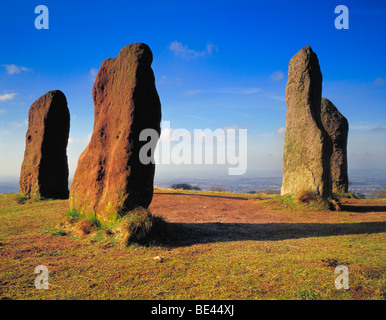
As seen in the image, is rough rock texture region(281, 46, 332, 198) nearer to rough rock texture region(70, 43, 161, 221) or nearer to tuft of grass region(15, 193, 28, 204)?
rough rock texture region(70, 43, 161, 221)

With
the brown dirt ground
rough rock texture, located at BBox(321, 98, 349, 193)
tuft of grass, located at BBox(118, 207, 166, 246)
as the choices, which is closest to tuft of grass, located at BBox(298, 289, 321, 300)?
the brown dirt ground

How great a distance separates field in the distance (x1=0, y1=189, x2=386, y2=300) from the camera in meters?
3.73

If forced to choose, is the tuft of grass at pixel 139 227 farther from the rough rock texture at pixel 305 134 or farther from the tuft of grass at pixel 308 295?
the rough rock texture at pixel 305 134

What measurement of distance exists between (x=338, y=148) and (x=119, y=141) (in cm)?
1560

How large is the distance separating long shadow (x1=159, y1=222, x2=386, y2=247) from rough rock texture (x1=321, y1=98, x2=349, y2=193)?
9.54m

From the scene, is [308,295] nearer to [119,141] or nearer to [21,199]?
[119,141]

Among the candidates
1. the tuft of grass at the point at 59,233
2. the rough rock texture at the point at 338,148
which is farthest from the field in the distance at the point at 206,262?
the rough rock texture at the point at 338,148

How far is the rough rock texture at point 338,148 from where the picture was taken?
57.7 ft

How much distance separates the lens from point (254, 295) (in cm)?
359

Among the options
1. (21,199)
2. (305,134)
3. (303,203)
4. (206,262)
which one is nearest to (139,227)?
(206,262)

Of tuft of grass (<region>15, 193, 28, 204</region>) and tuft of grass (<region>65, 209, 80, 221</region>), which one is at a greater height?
tuft of grass (<region>65, 209, 80, 221</region>)
